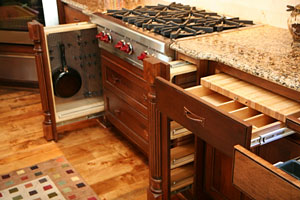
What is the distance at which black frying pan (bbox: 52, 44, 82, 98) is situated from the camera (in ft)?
9.08

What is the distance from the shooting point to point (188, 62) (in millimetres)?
1915

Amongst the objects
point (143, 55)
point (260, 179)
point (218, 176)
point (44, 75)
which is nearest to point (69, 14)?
point (44, 75)

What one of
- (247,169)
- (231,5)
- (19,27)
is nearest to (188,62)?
(231,5)

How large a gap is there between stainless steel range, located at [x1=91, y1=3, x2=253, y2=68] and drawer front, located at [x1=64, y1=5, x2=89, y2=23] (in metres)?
0.29

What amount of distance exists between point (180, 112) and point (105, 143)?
1.46m

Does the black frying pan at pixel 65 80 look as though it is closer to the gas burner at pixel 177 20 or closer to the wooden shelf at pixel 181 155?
the gas burner at pixel 177 20

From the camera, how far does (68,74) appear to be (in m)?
2.81

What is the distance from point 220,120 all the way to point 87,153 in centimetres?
161

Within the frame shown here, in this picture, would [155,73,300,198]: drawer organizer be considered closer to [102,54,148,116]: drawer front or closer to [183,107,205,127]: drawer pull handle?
[183,107,205,127]: drawer pull handle

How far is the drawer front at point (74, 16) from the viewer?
2955mm

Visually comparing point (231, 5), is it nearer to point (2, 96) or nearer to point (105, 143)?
point (105, 143)

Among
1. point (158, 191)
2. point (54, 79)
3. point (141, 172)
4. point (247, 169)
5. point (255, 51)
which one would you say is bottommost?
point (141, 172)

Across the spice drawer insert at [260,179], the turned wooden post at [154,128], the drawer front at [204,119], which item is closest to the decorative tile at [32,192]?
the turned wooden post at [154,128]

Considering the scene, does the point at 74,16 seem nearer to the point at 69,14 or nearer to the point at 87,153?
the point at 69,14
